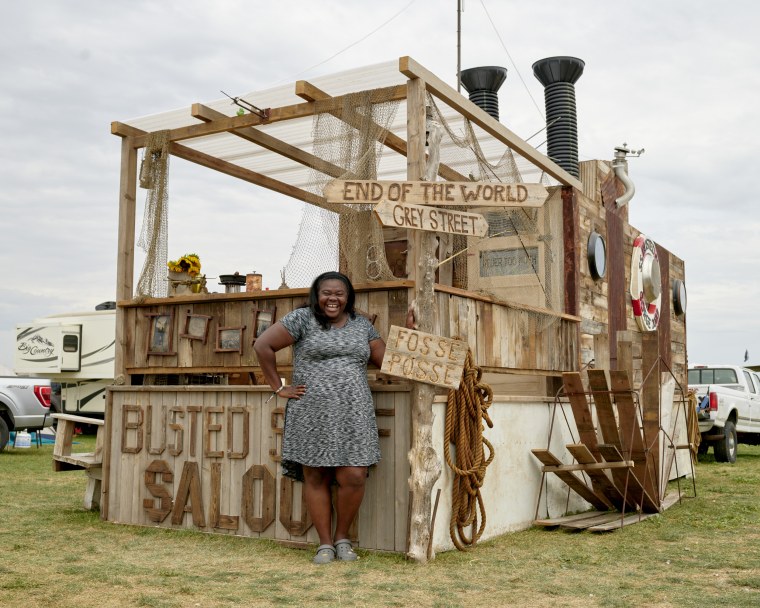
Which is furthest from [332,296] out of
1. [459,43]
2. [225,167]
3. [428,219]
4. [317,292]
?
[459,43]

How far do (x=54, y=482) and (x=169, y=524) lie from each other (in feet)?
13.2

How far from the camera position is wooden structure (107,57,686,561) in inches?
219

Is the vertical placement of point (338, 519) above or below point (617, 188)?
below

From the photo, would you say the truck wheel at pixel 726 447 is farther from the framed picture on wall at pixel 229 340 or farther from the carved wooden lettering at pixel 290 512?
the carved wooden lettering at pixel 290 512

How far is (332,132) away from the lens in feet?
20.6

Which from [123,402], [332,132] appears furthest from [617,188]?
[123,402]

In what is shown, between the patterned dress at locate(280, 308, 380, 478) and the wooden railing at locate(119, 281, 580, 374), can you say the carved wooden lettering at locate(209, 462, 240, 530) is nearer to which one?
the wooden railing at locate(119, 281, 580, 374)

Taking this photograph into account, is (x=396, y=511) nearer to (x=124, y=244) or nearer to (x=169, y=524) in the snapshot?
(x=169, y=524)

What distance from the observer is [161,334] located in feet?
22.9

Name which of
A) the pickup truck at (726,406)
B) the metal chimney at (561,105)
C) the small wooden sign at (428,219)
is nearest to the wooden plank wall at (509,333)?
the small wooden sign at (428,219)

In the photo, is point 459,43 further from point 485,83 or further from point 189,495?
point 189,495

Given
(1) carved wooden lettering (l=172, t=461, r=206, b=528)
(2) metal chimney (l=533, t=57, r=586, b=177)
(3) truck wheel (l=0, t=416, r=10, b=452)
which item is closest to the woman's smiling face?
(1) carved wooden lettering (l=172, t=461, r=206, b=528)

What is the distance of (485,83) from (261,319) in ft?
21.7

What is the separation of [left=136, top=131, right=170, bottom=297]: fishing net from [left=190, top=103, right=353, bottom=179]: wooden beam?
0.50m
